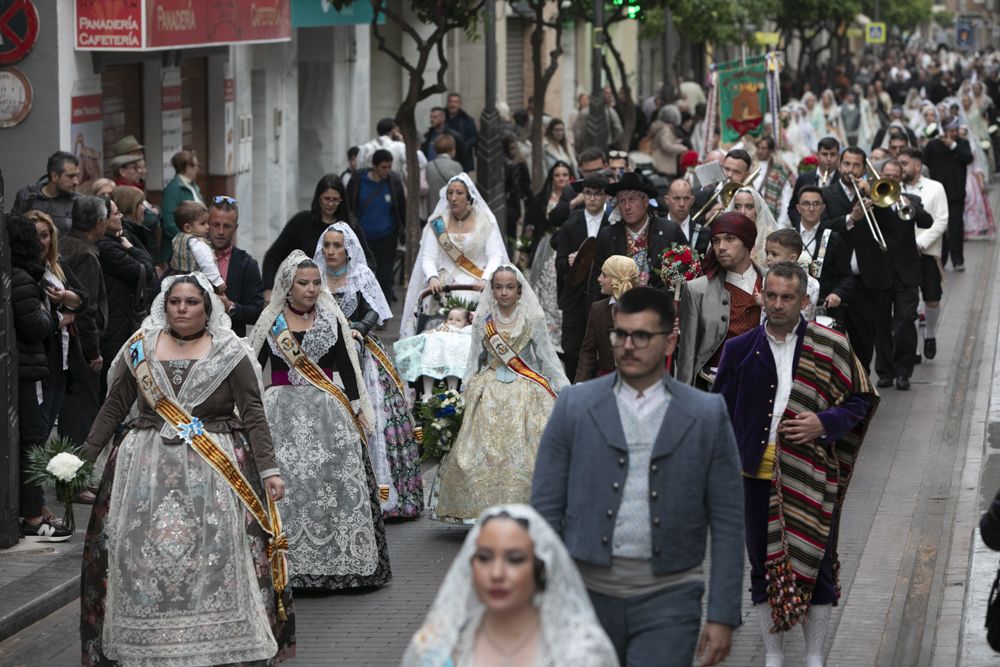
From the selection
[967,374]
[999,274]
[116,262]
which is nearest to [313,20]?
[999,274]

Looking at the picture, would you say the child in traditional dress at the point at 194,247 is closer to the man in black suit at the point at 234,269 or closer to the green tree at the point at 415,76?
the man in black suit at the point at 234,269

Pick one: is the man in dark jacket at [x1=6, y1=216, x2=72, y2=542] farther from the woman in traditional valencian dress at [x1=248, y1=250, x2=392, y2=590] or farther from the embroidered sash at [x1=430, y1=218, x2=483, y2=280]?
the embroidered sash at [x1=430, y1=218, x2=483, y2=280]

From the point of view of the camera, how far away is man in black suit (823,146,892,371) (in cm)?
1452

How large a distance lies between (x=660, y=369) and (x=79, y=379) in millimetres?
6196

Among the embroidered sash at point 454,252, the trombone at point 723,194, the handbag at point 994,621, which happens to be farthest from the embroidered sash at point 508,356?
the trombone at point 723,194

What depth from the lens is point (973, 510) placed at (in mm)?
11047

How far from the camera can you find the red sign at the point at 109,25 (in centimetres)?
1692

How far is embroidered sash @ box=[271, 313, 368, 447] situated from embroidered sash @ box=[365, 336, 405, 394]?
3.47 feet

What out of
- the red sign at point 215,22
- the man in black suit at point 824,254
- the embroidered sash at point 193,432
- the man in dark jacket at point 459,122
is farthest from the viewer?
the man in dark jacket at point 459,122

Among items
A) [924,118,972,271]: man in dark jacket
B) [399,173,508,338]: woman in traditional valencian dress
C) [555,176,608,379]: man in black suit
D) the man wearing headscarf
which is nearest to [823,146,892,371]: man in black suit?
[555,176,608,379]: man in black suit

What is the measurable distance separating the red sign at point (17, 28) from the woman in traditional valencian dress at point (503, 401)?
24.2 ft

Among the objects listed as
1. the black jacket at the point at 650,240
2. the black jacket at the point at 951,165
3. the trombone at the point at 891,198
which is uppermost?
the black jacket at the point at 951,165

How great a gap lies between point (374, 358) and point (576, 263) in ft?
7.20

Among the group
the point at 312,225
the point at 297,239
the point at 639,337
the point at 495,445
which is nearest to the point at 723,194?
the point at 312,225
